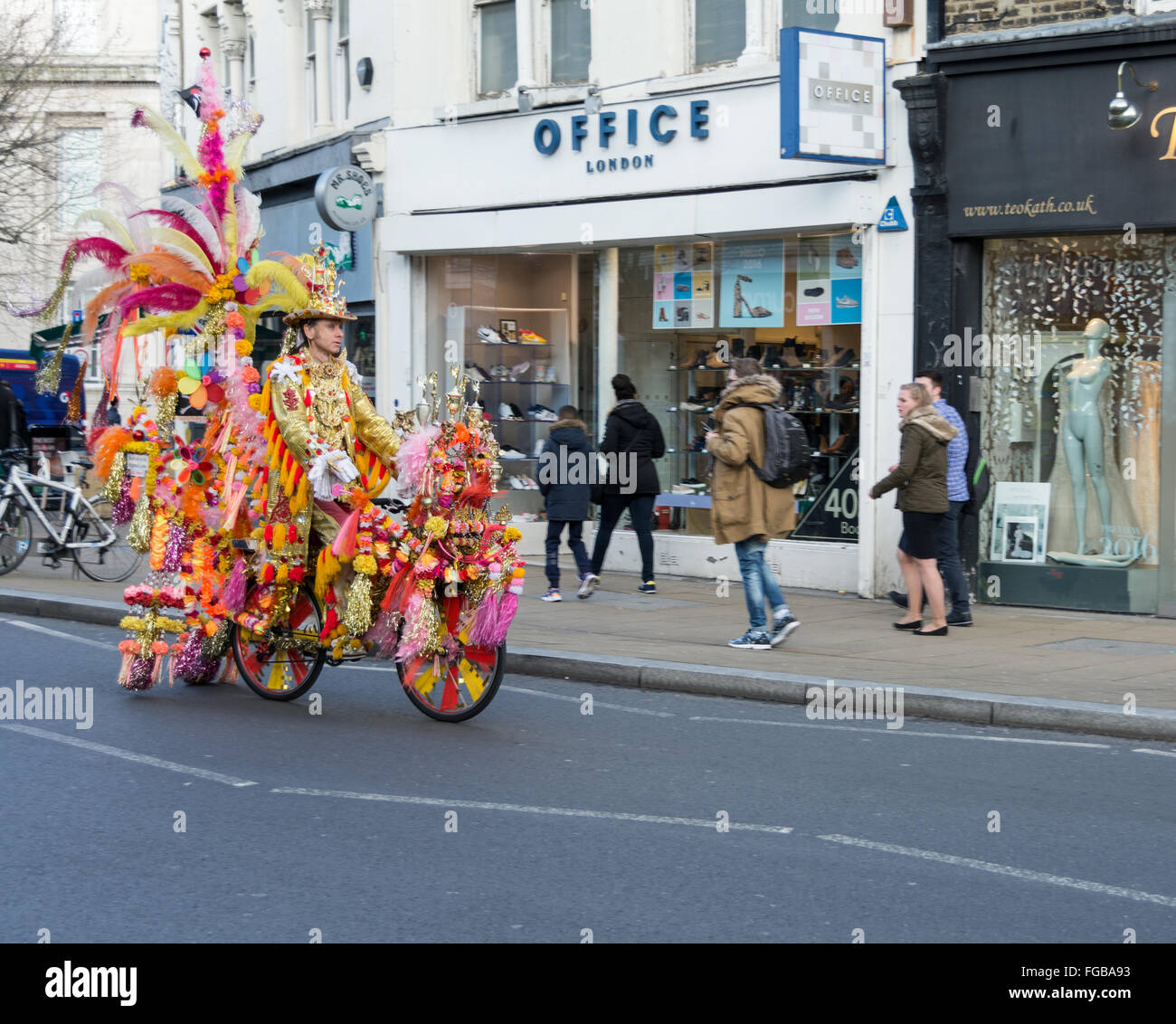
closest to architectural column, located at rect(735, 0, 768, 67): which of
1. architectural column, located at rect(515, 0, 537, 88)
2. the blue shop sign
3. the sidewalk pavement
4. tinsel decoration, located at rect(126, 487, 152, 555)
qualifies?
the blue shop sign

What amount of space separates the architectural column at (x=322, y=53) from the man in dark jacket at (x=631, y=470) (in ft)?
26.0

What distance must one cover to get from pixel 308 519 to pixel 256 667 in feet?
3.76

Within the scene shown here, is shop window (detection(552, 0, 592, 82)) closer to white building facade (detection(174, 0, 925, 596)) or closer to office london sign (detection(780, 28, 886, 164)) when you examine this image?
white building facade (detection(174, 0, 925, 596))

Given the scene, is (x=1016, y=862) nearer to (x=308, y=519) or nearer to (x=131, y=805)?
(x=131, y=805)

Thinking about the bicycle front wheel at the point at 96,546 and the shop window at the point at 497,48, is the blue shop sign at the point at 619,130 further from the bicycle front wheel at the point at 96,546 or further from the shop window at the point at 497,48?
the bicycle front wheel at the point at 96,546

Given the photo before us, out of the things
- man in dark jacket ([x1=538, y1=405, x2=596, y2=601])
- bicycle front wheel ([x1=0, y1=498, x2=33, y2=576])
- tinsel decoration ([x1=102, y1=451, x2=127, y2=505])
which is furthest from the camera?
bicycle front wheel ([x1=0, y1=498, x2=33, y2=576])

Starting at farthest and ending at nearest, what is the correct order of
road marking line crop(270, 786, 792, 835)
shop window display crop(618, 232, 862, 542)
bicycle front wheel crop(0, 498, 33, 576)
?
bicycle front wheel crop(0, 498, 33, 576), shop window display crop(618, 232, 862, 542), road marking line crop(270, 786, 792, 835)

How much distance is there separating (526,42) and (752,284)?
4.06 metres

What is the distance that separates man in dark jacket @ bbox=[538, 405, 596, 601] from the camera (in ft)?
45.7

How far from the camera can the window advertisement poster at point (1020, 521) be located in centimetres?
1367
